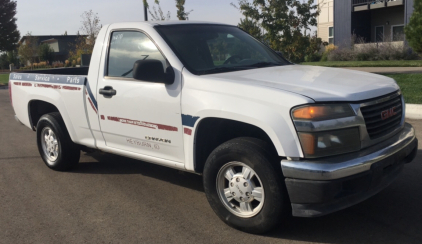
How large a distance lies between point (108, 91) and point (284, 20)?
10624 mm

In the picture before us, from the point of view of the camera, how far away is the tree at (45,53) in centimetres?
5785

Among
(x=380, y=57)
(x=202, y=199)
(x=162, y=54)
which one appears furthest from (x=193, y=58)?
(x=380, y=57)

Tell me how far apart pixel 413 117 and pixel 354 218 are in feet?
16.9

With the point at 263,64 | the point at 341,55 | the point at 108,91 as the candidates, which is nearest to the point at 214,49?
the point at 263,64

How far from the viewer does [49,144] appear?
246 inches

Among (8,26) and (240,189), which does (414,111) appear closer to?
(240,189)

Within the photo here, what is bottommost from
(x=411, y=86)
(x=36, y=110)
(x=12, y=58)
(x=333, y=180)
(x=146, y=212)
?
(x=146, y=212)

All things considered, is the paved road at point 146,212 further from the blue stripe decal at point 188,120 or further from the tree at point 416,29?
the tree at point 416,29

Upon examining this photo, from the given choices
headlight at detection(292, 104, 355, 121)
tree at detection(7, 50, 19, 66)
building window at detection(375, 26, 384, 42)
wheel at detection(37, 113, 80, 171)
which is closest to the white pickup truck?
headlight at detection(292, 104, 355, 121)

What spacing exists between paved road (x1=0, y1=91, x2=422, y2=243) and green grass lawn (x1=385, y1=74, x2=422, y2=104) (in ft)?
12.6

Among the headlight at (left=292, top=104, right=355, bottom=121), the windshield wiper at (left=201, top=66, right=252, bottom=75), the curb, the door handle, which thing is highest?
the windshield wiper at (left=201, top=66, right=252, bottom=75)

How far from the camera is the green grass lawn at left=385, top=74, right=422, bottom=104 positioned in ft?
31.6

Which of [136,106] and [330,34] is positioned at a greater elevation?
[330,34]

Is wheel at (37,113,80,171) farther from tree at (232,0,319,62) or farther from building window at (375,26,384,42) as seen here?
building window at (375,26,384,42)
